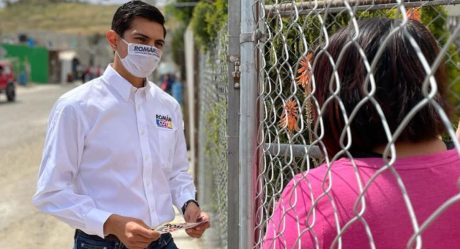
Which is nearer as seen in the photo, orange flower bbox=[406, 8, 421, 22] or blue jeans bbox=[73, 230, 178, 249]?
Answer: orange flower bbox=[406, 8, 421, 22]

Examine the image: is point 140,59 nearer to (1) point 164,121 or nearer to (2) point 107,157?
(1) point 164,121

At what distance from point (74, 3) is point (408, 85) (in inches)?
3710

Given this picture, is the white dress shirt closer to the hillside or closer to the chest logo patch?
the chest logo patch

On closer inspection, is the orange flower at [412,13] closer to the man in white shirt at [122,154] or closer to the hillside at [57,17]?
the man in white shirt at [122,154]

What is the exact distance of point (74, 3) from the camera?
90.7m

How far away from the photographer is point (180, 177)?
101 inches

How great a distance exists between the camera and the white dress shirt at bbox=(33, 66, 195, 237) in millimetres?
2148

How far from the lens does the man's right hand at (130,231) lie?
2086 millimetres

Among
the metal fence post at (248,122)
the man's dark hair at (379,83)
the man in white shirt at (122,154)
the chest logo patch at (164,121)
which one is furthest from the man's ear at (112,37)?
the man's dark hair at (379,83)

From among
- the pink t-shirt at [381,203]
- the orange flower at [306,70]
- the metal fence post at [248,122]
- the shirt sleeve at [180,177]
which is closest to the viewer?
the pink t-shirt at [381,203]

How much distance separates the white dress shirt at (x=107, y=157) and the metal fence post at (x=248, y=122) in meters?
0.49

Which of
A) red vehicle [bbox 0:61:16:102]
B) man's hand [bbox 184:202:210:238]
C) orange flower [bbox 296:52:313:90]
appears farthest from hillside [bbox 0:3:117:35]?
orange flower [bbox 296:52:313:90]

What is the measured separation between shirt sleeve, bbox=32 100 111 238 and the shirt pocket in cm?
33

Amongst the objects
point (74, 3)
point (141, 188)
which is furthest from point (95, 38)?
point (141, 188)
